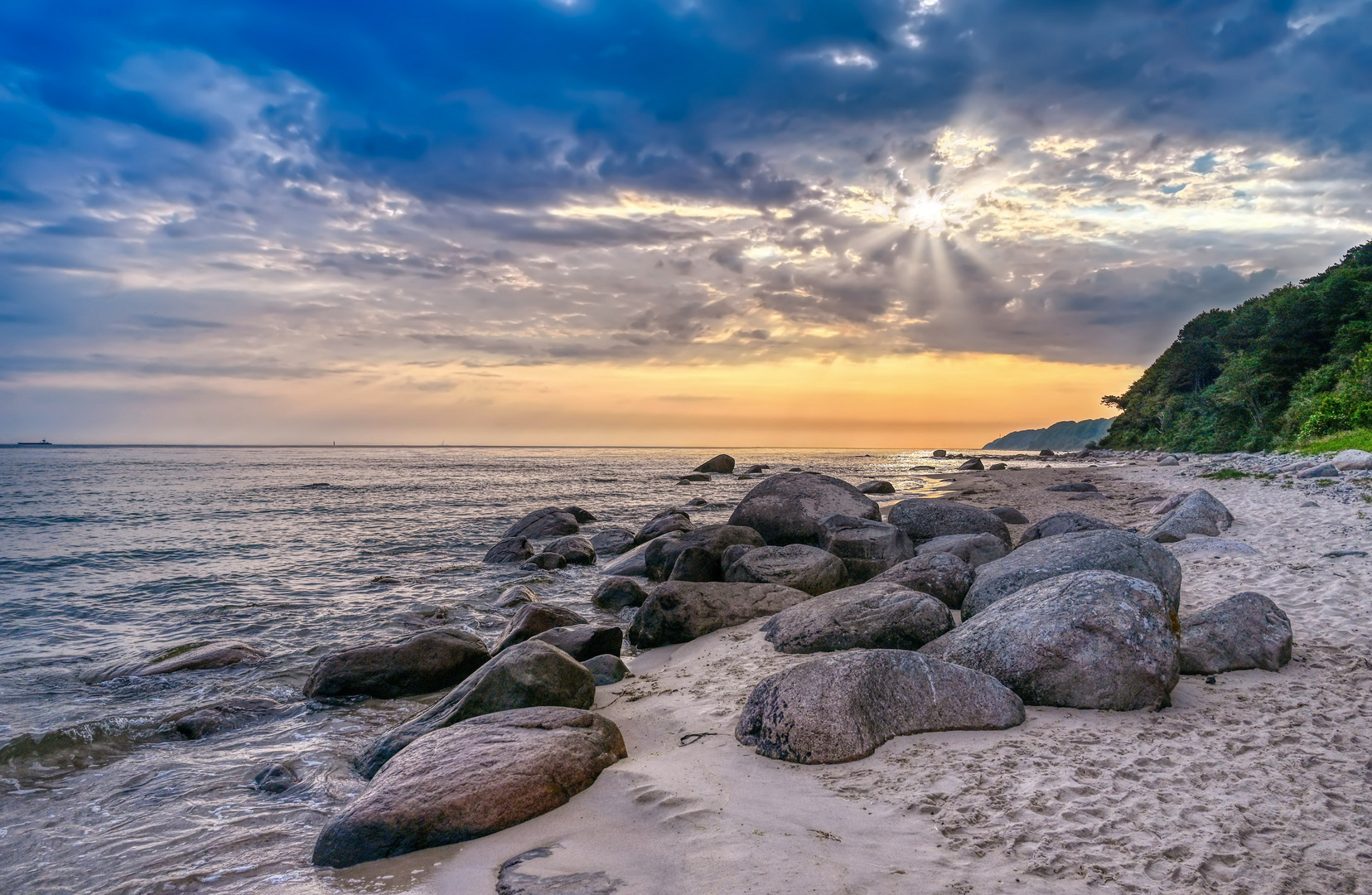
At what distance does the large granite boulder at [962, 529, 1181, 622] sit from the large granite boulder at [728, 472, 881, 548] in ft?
21.1

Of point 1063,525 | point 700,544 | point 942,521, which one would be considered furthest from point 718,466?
point 1063,525

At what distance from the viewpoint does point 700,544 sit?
44.0 ft

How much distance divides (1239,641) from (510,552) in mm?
15395

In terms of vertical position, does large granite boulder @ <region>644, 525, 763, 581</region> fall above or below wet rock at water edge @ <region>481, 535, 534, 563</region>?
above

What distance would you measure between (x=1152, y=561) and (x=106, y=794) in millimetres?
11332

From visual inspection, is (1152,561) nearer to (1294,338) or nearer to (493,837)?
(493,837)

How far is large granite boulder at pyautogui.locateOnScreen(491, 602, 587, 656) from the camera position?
9609 millimetres

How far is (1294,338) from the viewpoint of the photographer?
42.9m

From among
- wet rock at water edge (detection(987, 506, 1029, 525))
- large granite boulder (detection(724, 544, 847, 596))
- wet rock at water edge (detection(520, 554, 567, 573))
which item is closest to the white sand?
large granite boulder (detection(724, 544, 847, 596))

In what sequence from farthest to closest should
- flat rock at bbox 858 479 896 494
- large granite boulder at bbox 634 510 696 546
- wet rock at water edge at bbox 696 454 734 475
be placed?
1. wet rock at water edge at bbox 696 454 734 475
2. flat rock at bbox 858 479 896 494
3. large granite boulder at bbox 634 510 696 546

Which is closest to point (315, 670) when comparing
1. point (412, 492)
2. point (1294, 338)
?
point (412, 492)

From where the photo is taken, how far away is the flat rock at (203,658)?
9172mm

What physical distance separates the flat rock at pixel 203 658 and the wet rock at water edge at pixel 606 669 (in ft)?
17.6

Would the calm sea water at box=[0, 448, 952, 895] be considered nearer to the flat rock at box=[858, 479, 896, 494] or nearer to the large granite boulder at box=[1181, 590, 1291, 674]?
the large granite boulder at box=[1181, 590, 1291, 674]
